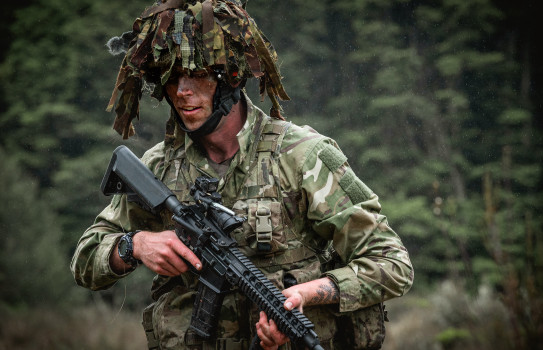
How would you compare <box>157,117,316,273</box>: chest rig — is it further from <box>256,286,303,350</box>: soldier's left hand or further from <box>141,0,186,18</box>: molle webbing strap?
<box>141,0,186,18</box>: molle webbing strap

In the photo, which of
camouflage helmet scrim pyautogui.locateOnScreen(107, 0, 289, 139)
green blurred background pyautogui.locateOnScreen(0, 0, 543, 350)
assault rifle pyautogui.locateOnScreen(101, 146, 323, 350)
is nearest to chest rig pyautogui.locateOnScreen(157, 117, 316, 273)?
assault rifle pyautogui.locateOnScreen(101, 146, 323, 350)

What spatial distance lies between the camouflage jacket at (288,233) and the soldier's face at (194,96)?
141 mm

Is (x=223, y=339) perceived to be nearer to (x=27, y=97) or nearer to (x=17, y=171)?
(x=17, y=171)

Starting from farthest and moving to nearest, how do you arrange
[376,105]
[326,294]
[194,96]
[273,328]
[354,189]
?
[376,105], [194,96], [354,189], [326,294], [273,328]

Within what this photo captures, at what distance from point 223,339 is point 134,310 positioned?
1082 centimetres

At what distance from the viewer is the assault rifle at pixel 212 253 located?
2.16 m

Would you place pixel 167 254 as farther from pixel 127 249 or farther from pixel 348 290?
pixel 348 290

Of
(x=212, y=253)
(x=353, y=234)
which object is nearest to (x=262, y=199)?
(x=212, y=253)

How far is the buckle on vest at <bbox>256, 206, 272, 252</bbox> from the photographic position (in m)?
2.35

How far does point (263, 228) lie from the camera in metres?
2.35

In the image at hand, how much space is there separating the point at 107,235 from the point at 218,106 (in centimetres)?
81

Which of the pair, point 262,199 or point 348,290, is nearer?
point 348,290

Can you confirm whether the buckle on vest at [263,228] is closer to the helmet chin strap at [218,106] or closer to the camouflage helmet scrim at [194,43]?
the helmet chin strap at [218,106]

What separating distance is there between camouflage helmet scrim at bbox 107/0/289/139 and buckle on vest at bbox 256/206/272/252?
2.10ft
